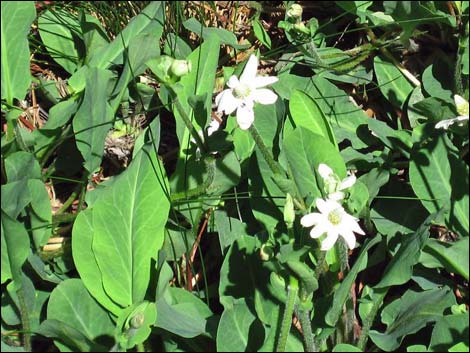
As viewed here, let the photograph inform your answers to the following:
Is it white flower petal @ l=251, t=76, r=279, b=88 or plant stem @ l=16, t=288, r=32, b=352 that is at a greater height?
white flower petal @ l=251, t=76, r=279, b=88

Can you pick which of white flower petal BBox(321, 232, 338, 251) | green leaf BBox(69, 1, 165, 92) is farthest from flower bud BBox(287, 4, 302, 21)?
white flower petal BBox(321, 232, 338, 251)

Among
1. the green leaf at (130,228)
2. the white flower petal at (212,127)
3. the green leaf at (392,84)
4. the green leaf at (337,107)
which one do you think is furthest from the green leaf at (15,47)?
the green leaf at (392,84)

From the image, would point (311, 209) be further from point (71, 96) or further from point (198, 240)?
point (71, 96)

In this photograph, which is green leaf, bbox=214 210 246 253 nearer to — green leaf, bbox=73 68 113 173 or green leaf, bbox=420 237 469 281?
green leaf, bbox=73 68 113 173

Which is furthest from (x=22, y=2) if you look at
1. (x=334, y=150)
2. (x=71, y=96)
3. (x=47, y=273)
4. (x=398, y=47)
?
(x=398, y=47)

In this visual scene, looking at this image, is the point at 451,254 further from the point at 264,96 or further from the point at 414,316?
the point at 264,96
